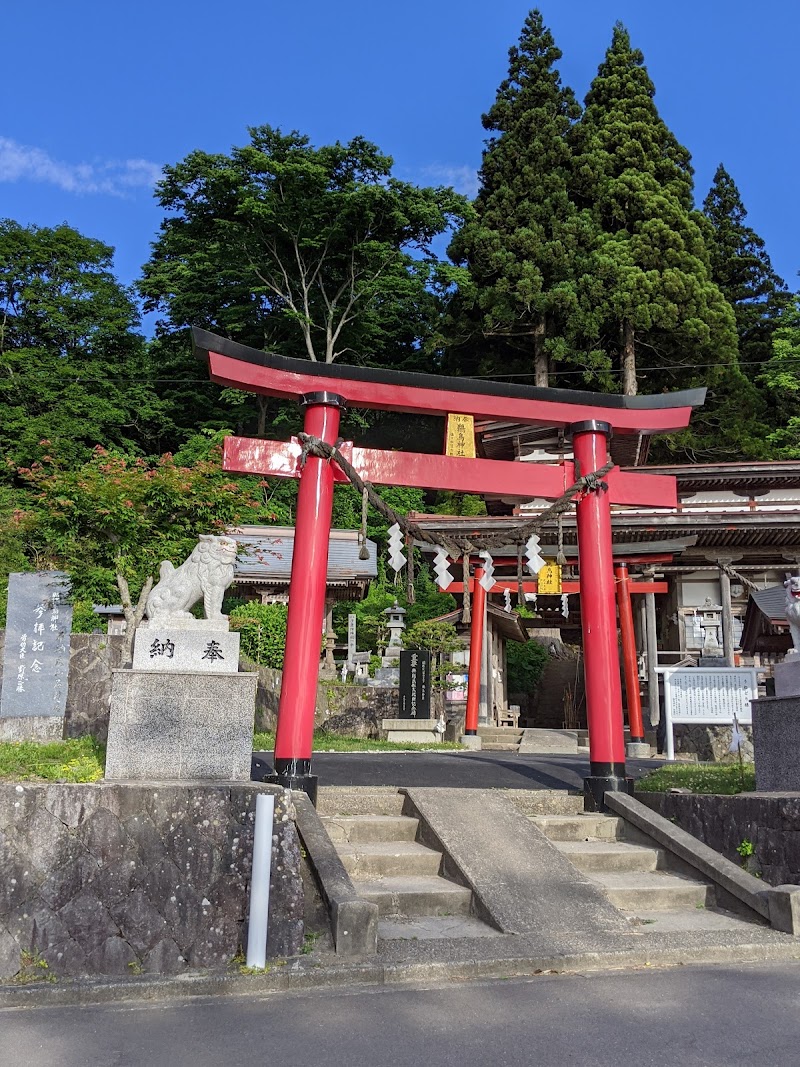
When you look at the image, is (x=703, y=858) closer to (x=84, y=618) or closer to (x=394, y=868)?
(x=394, y=868)

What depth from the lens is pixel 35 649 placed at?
13.2 metres

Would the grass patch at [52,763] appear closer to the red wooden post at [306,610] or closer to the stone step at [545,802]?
the red wooden post at [306,610]

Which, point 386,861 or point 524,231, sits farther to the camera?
point 524,231

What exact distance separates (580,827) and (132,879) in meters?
4.20

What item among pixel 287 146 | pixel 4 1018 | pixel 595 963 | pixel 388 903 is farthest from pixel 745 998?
pixel 287 146

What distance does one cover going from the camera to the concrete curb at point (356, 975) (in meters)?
4.50

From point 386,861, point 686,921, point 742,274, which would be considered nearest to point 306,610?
point 386,861

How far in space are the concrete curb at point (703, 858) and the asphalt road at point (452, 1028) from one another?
1.09 meters

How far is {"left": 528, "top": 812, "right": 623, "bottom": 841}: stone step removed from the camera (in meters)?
7.53

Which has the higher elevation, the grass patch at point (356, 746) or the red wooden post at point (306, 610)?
the red wooden post at point (306, 610)

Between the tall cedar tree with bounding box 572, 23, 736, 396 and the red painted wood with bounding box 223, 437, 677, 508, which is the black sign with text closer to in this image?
the red painted wood with bounding box 223, 437, 677, 508

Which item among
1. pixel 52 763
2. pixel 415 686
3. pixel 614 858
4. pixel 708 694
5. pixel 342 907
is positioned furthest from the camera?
pixel 415 686

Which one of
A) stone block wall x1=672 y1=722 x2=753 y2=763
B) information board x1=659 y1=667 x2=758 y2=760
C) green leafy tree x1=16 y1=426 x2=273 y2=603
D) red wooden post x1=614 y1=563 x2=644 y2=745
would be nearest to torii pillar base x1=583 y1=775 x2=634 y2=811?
information board x1=659 y1=667 x2=758 y2=760

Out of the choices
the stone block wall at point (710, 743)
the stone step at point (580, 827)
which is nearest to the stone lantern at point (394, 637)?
the stone block wall at point (710, 743)
